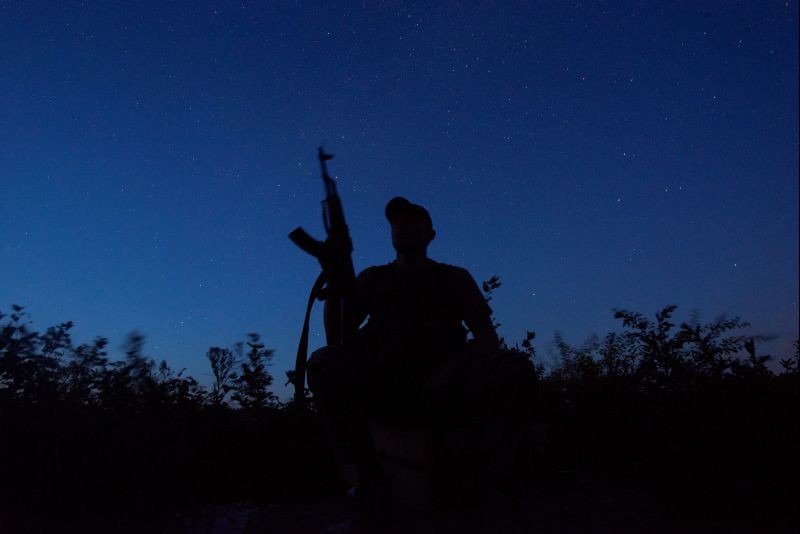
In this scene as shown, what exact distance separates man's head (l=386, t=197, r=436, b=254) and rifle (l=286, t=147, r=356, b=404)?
1.78 ft

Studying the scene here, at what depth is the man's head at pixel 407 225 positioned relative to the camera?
3793mm

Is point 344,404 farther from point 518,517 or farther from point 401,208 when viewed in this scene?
point 401,208

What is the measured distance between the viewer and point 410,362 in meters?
3.16

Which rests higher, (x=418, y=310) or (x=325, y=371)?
(x=418, y=310)

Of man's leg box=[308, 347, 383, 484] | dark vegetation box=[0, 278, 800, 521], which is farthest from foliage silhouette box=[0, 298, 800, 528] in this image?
man's leg box=[308, 347, 383, 484]

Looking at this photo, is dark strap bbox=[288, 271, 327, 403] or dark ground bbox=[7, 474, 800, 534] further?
dark strap bbox=[288, 271, 327, 403]

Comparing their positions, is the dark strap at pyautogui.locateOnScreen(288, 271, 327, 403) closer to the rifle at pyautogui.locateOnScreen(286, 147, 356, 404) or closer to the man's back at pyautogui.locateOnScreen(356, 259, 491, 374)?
the rifle at pyautogui.locateOnScreen(286, 147, 356, 404)

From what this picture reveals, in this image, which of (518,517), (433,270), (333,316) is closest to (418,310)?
(433,270)

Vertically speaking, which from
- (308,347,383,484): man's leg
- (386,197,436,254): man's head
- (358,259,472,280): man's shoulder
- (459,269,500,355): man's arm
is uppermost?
(386,197,436,254): man's head

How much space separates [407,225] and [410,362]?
1.11m

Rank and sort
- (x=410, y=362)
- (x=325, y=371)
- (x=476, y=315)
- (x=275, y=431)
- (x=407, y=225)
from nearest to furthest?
(x=325, y=371)
(x=410, y=362)
(x=476, y=315)
(x=407, y=225)
(x=275, y=431)

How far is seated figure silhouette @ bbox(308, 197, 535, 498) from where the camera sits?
2791 mm

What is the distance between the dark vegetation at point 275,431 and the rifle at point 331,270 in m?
1.30

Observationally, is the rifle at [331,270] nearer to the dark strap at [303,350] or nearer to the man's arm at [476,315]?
the dark strap at [303,350]
